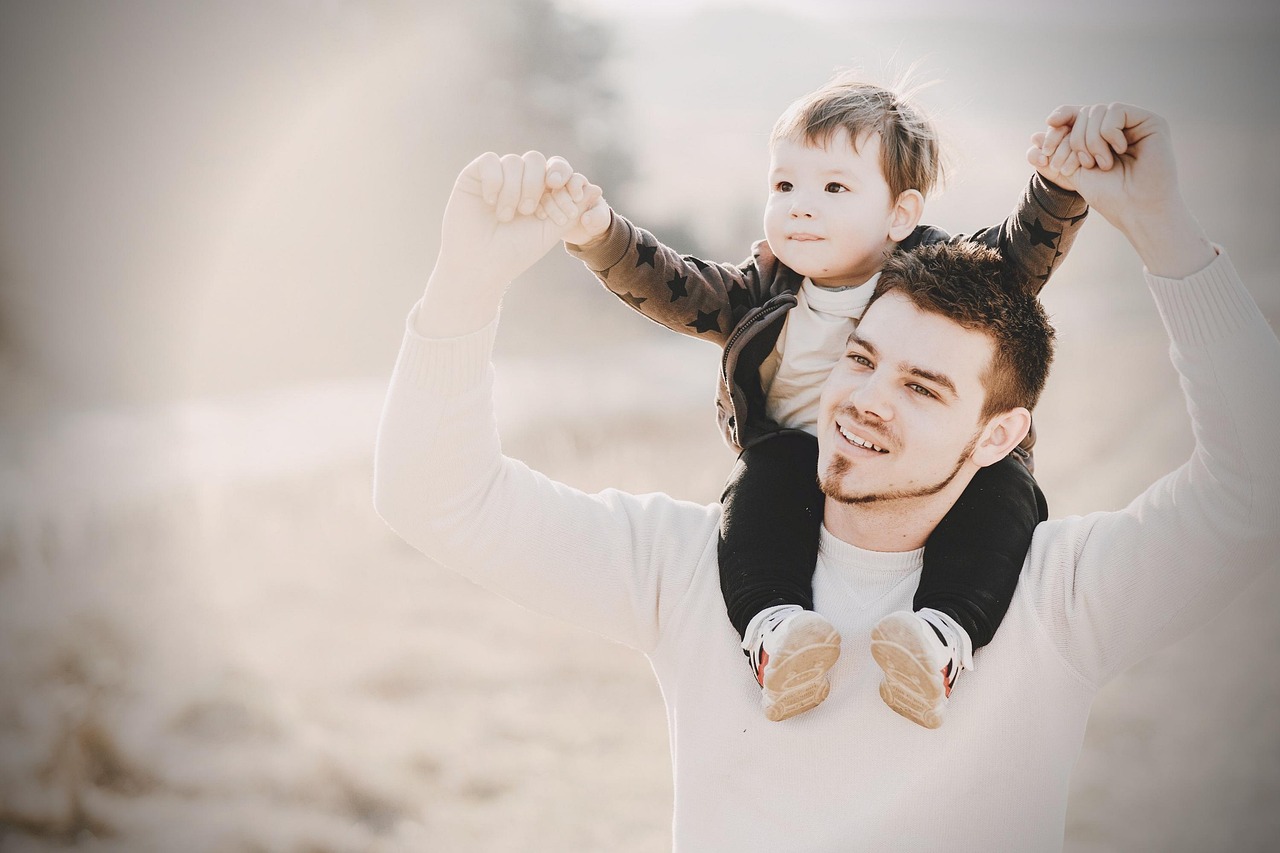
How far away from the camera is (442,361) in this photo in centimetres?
129

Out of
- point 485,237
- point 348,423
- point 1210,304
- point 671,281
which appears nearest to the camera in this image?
point 1210,304

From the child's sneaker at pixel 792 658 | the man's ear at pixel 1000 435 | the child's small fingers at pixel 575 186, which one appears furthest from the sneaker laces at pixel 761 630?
the child's small fingers at pixel 575 186

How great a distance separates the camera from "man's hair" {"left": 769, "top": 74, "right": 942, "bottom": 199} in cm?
146

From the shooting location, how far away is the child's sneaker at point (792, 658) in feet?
4.07

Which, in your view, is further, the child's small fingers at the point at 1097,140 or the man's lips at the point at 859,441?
the man's lips at the point at 859,441

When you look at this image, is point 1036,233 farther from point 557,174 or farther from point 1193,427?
point 557,174

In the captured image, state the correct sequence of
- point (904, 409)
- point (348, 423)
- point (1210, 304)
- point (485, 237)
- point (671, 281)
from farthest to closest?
point (348, 423), point (671, 281), point (904, 409), point (485, 237), point (1210, 304)

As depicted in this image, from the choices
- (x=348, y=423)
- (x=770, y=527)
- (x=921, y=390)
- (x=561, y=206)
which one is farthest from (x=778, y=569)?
(x=348, y=423)

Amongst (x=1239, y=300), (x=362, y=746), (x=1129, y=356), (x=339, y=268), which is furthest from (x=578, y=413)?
(x=1239, y=300)

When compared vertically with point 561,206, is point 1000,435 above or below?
below

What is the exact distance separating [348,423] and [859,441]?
3.39 metres

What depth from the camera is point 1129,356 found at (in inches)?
216

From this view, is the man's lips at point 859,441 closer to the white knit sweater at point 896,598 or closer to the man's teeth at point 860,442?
the man's teeth at point 860,442

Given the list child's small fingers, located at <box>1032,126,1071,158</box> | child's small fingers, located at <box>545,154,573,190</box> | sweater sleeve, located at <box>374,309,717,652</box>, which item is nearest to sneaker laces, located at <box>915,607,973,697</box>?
sweater sleeve, located at <box>374,309,717,652</box>
